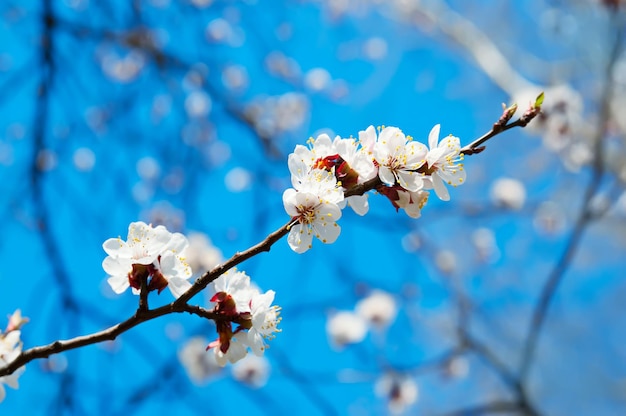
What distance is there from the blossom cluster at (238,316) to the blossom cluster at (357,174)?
170 mm

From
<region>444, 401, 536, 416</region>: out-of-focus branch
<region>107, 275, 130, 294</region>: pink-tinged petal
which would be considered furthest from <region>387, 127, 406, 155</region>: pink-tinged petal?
<region>444, 401, 536, 416</region>: out-of-focus branch

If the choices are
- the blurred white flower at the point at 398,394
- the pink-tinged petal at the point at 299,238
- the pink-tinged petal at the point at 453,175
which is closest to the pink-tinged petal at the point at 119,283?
the pink-tinged petal at the point at 299,238

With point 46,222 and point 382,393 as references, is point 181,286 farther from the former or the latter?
point 382,393

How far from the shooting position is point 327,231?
1.08m

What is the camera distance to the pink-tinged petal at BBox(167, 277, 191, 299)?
40.2 inches

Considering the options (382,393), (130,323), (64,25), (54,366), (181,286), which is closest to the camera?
(130,323)

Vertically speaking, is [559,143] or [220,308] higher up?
[559,143]

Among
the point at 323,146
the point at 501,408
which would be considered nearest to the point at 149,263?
the point at 323,146

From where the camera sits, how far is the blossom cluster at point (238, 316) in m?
1.08

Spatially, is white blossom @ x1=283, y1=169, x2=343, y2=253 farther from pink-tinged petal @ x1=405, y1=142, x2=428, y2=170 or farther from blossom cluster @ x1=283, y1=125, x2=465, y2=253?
pink-tinged petal @ x1=405, y1=142, x2=428, y2=170

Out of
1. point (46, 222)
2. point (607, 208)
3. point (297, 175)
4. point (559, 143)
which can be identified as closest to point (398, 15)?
point (559, 143)

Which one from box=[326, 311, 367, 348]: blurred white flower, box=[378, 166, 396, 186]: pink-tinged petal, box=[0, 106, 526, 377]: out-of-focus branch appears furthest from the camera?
box=[326, 311, 367, 348]: blurred white flower

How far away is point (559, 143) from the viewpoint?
3.31 m

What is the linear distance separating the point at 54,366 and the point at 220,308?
242 centimetres
